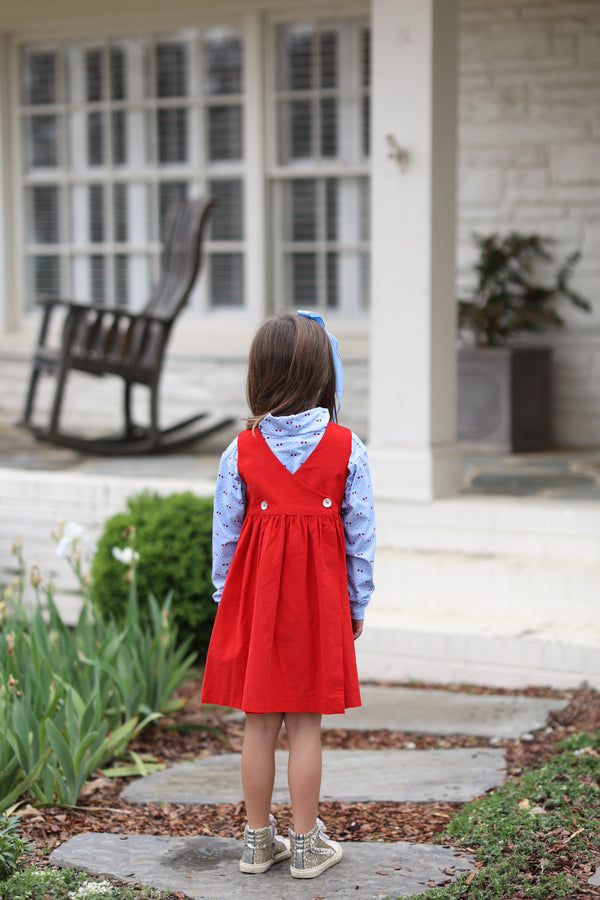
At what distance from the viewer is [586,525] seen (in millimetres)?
4438

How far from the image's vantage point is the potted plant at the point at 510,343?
21.4 feet

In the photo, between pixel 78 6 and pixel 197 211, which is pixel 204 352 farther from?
pixel 78 6

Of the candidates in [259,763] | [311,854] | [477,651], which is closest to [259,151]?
[477,651]

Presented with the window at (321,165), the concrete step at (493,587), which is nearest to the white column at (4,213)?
the window at (321,165)

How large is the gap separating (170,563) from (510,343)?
335 cm

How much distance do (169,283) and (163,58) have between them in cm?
201

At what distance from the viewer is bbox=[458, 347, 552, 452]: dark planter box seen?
21.3 ft

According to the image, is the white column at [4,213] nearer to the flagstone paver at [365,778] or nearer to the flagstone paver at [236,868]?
the flagstone paver at [365,778]

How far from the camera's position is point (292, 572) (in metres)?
2.41

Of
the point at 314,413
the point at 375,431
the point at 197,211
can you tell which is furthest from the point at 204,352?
the point at 314,413

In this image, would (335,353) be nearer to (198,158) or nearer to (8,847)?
(8,847)

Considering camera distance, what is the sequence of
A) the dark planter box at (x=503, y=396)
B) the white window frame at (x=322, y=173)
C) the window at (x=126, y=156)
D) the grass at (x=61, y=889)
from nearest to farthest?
the grass at (x=61, y=889)
the dark planter box at (x=503, y=396)
the white window frame at (x=322, y=173)
the window at (x=126, y=156)

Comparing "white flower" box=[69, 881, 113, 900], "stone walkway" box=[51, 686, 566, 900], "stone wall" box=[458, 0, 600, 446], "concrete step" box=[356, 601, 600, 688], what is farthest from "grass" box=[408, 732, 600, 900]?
"stone wall" box=[458, 0, 600, 446]

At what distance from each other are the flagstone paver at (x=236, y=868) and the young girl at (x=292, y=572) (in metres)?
0.05
